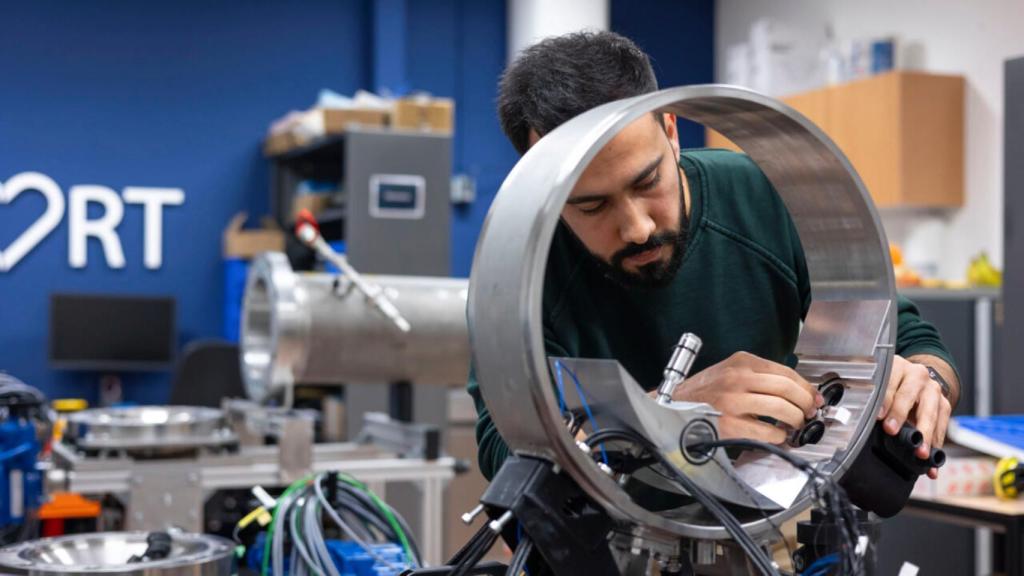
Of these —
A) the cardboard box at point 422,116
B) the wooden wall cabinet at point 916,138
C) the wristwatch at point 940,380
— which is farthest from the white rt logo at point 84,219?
the wristwatch at point 940,380

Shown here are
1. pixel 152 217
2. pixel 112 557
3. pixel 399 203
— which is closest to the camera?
pixel 112 557

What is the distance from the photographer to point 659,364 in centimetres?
119

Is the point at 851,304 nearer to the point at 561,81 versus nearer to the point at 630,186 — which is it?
the point at 630,186

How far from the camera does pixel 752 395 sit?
79cm

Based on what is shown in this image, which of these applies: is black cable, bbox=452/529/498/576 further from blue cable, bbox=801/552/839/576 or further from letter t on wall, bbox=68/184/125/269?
letter t on wall, bbox=68/184/125/269

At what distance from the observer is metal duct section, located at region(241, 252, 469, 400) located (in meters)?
2.17

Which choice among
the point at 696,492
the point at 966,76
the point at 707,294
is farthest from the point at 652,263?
the point at 966,76

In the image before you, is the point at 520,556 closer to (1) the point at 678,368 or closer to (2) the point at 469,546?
(2) the point at 469,546

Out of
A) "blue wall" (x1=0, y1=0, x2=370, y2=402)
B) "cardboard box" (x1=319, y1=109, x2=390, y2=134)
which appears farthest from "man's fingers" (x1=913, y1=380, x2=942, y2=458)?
"blue wall" (x1=0, y1=0, x2=370, y2=402)

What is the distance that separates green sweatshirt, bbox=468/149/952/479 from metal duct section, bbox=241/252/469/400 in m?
0.99

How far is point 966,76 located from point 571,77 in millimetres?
4746

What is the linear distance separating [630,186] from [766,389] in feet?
0.66

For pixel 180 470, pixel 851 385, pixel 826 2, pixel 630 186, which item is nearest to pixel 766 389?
pixel 851 385

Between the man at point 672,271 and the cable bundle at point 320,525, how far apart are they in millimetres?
277
